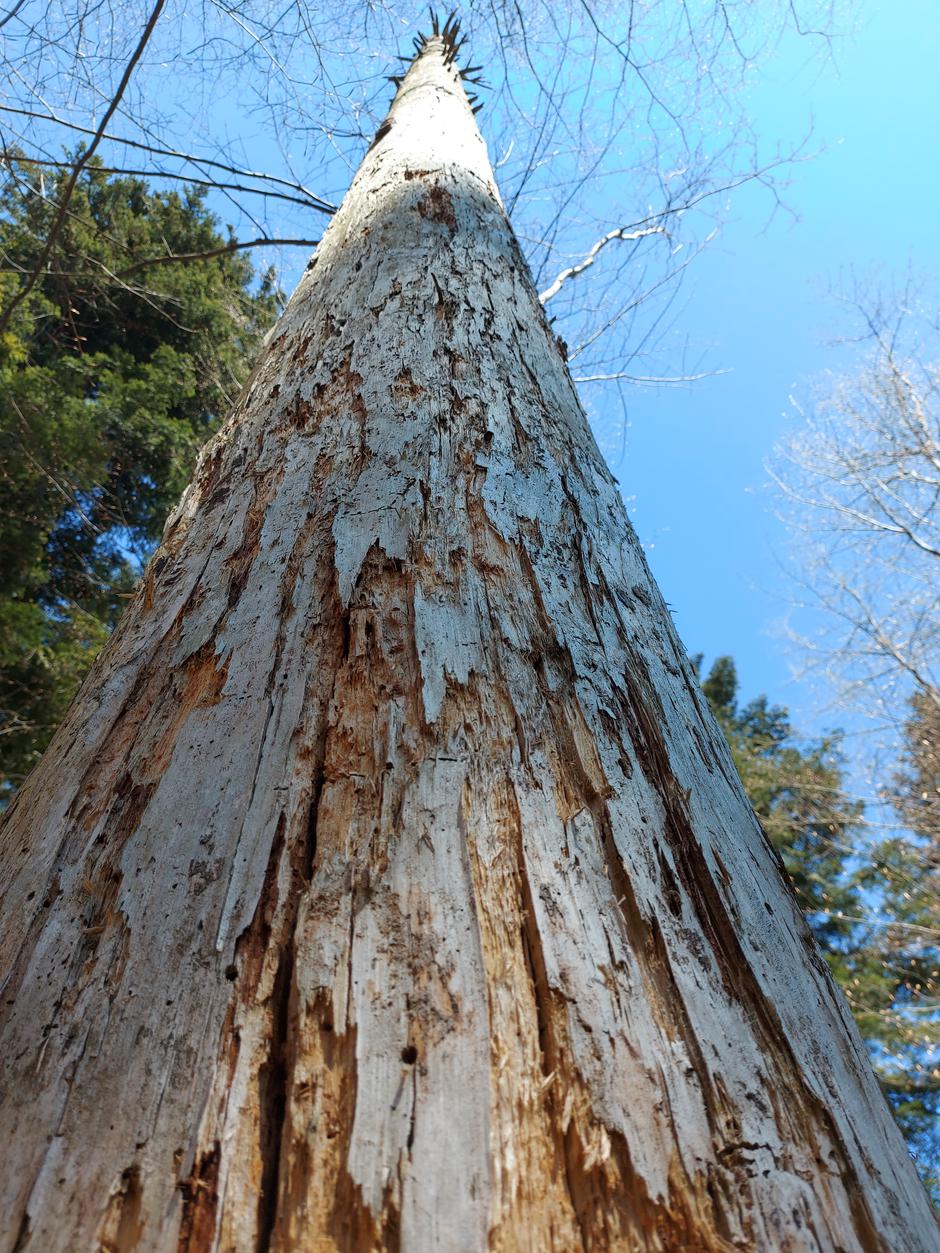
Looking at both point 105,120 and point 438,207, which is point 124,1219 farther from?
point 105,120

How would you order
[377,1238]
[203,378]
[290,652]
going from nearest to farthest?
[377,1238] < [290,652] < [203,378]

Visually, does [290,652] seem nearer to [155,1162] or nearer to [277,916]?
[277,916]

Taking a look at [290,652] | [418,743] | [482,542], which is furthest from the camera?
[482,542]

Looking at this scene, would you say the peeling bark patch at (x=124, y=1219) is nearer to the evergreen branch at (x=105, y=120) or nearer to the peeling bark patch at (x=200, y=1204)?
the peeling bark patch at (x=200, y=1204)

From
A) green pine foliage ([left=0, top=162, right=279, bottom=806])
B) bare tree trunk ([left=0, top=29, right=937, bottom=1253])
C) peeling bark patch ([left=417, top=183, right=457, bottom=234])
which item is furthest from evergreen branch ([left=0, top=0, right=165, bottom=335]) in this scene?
green pine foliage ([left=0, top=162, right=279, bottom=806])

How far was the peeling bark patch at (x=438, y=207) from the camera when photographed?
6.37ft

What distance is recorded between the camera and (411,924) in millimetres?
667

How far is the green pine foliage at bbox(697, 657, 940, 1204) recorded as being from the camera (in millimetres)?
8070

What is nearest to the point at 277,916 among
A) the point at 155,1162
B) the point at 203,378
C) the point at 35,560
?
the point at 155,1162

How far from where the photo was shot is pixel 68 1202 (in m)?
0.52

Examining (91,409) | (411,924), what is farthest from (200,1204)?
(91,409)

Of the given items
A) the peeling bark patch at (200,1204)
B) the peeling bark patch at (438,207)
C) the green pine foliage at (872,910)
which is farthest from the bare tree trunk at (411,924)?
the green pine foliage at (872,910)

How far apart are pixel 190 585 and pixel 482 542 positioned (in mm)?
435

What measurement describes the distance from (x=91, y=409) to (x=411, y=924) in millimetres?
8151
